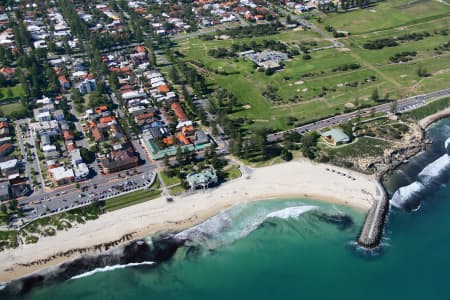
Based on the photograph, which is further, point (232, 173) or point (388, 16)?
point (388, 16)

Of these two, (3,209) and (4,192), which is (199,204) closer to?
(3,209)

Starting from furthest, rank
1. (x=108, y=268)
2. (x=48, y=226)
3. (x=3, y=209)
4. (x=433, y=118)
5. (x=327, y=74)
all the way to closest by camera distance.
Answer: (x=327, y=74), (x=433, y=118), (x=3, y=209), (x=48, y=226), (x=108, y=268)

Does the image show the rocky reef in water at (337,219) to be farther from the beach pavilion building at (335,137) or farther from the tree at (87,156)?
the tree at (87,156)

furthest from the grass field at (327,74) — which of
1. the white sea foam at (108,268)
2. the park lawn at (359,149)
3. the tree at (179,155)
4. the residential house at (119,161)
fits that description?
the white sea foam at (108,268)

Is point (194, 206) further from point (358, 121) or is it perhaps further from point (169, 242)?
point (358, 121)

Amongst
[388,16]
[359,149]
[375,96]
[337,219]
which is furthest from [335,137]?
[388,16]

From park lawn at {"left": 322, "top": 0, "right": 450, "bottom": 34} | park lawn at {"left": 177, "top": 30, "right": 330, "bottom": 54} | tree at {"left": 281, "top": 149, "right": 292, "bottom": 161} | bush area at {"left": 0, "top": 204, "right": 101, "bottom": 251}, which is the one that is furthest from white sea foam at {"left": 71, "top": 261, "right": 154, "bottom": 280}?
park lawn at {"left": 322, "top": 0, "right": 450, "bottom": 34}
